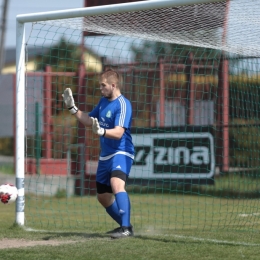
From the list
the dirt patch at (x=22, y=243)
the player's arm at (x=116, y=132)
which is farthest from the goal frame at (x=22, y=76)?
the player's arm at (x=116, y=132)

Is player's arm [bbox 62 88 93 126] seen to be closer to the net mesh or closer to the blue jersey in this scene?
the blue jersey

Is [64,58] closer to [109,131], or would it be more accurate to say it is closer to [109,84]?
[109,84]

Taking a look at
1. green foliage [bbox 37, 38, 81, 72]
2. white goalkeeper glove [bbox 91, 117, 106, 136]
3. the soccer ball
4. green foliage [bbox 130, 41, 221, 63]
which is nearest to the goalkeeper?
white goalkeeper glove [bbox 91, 117, 106, 136]

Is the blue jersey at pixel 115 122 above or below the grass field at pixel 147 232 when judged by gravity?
above

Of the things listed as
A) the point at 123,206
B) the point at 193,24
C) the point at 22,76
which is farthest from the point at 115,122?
the point at 193,24

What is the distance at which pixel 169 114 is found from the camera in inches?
547

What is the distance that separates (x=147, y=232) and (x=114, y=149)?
4.60ft

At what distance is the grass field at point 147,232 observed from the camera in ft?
21.1

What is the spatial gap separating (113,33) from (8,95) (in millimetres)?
8285

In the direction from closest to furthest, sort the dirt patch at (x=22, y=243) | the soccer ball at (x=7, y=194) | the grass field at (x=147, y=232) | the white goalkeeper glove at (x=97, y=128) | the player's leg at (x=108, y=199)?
the grass field at (x=147, y=232), the white goalkeeper glove at (x=97, y=128), the dirt patch at (x=22, y=243), the player's leg at (x=108, y=199), the soccer ball at (x=7, y=194)

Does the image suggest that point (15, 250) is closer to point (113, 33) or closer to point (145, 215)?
point (113, 33)

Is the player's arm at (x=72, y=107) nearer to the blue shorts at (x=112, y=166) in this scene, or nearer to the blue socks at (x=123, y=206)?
the blue shorts at (x=112, y=166)

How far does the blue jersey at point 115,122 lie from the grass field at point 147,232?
39.7 inches

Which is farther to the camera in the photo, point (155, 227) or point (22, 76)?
point (155, 227)
